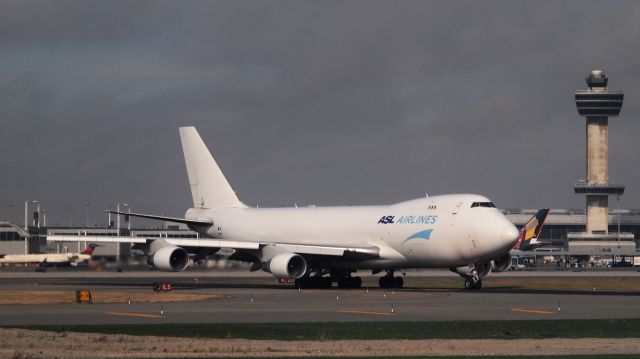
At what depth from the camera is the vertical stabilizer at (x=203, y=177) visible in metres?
78.2

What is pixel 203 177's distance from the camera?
78.9 meters

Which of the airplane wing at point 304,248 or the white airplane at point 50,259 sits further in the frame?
the white airplane at point 50,259

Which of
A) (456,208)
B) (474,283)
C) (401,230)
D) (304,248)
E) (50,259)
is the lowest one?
(474,283)

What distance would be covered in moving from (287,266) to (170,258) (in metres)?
7.22

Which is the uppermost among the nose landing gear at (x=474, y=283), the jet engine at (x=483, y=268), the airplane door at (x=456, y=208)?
the airplane door at (x=456, y=208)

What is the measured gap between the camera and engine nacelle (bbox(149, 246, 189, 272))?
65.4m

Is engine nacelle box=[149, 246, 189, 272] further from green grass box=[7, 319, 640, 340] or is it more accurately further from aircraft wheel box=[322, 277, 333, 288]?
green grass box=[7, 319, 640, 340]

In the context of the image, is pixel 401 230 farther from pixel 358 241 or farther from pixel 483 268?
pixel 483 268

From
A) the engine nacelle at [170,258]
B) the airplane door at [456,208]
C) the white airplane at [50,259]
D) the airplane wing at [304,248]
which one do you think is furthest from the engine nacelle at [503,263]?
the white airplane at [50,259]

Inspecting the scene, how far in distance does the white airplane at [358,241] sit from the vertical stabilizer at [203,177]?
2577 mm

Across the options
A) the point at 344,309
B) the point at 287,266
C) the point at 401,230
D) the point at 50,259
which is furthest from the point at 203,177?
the point at 50,259

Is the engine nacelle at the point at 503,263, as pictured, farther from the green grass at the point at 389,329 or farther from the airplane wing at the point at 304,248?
the green grass at the point at 389,329

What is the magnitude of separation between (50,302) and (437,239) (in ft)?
72.8

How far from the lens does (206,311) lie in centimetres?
4275
